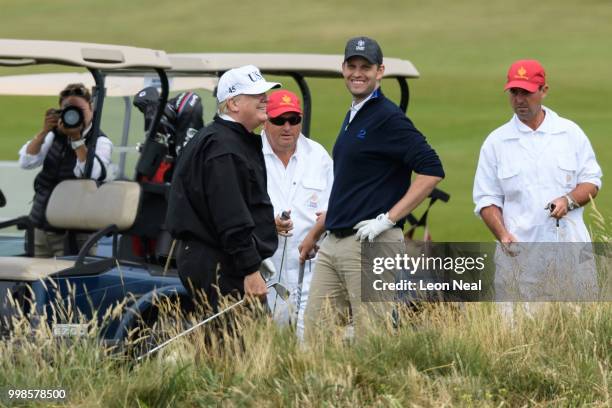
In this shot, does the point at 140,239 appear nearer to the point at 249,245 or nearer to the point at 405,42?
the point at 249,245

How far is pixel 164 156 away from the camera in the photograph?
8.11 metres

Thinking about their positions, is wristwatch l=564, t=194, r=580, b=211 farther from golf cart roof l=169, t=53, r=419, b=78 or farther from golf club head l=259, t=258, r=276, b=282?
golf cart roof l=169, t=53, r=419, b=78

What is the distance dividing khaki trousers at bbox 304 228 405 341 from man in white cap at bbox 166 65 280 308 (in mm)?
438

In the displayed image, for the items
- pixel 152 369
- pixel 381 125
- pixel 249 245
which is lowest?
pixel 152 369

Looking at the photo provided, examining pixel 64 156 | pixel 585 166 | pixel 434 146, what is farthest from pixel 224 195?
pixel 434 146

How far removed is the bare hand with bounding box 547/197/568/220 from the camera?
6879 mm

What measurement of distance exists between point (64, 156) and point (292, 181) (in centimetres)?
146

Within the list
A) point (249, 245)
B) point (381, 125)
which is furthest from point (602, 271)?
point (249, 245)

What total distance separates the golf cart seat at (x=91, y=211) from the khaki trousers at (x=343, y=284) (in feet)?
3.85

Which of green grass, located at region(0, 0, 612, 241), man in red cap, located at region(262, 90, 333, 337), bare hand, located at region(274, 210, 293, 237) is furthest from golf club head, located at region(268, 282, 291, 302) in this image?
green grass, located at region(0, 0, 612, 241)

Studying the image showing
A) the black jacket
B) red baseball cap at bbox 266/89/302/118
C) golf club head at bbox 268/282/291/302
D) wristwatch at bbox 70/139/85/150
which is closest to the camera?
the black jacket

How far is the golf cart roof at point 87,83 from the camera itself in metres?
8.66

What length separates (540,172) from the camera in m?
7.04

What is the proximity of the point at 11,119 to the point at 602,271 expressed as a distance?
17.2m
